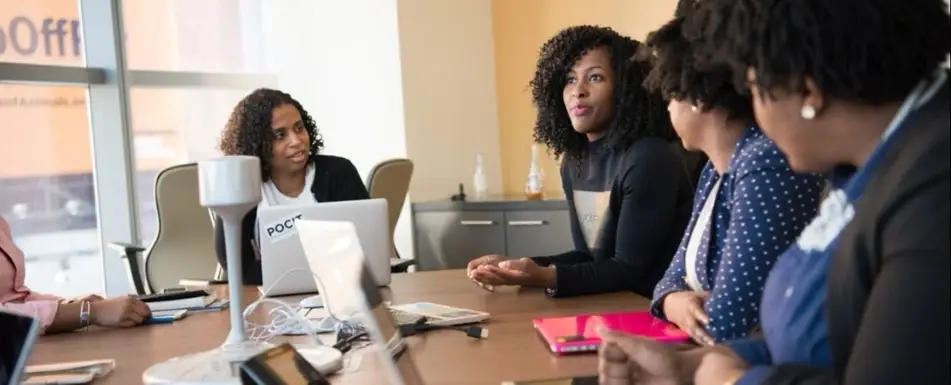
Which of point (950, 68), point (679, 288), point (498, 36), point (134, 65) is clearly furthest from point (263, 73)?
point (950, 68)

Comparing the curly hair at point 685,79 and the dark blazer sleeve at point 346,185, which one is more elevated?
the curly hair at point 685,79

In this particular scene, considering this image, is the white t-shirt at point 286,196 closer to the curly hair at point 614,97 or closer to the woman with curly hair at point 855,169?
the curly hair at point 614,97

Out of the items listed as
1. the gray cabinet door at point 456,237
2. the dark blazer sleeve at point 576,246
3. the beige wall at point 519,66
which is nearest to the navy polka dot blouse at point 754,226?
the dark blazer sleeve at point 576,246

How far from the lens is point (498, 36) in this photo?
4.90 m

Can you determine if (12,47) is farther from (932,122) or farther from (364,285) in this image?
(932,122)

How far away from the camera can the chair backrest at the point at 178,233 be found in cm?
375

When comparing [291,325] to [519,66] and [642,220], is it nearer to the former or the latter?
[642,220]

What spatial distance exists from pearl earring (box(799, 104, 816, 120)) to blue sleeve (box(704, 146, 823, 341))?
47 cm

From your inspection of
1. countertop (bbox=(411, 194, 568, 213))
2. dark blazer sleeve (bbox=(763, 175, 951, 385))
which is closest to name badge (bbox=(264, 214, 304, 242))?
dark blazer sleeve (bbox=(763, 175, 951, 385))

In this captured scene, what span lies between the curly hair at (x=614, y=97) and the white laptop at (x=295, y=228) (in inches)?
25.2

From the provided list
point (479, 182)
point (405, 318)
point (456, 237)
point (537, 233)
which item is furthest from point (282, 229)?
point (479, 182)

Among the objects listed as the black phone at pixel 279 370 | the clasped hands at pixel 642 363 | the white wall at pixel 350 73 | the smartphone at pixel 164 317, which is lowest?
the smartphone at pixel 164 317

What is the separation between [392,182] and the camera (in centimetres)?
402

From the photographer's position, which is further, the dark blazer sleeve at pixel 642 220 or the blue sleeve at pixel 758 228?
the dark blazer sleeve at pixel 642 220
